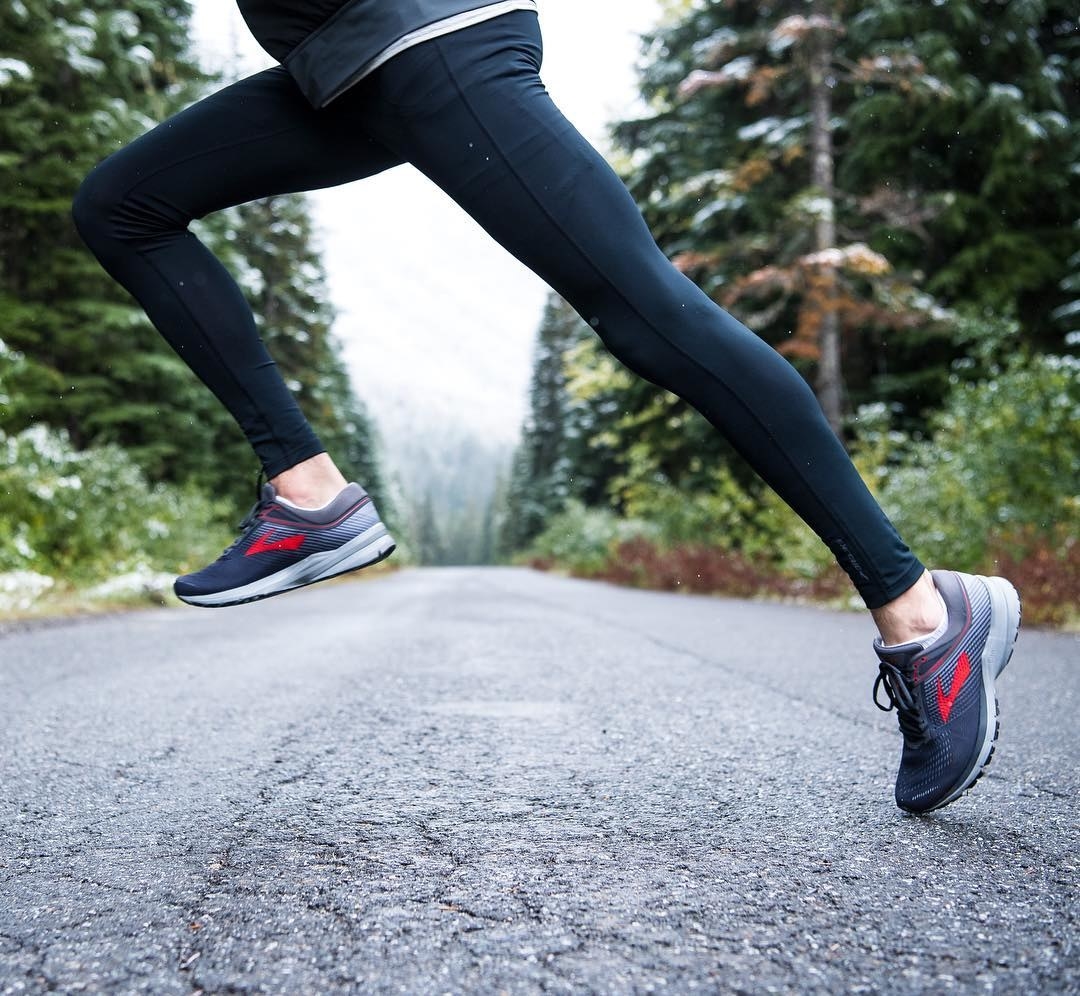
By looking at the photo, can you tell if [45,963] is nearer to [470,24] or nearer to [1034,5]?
[470,24]

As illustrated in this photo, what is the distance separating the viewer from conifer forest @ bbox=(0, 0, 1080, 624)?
8.94 meters

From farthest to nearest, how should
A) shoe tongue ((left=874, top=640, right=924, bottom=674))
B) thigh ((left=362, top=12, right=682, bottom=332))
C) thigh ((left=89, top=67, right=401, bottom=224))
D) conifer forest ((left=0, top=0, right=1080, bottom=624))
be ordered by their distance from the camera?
conifer forest ((left=0, top=0, right=1080, bottom=624)) < thigh ((left=89, top=67, right=401, bottom=224)) < shoe tongue ((left=874, top=640, right=924, bottom=674)) < thigh ((left=362, top=12, right=682, bottom=332))

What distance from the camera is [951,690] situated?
1597 mm

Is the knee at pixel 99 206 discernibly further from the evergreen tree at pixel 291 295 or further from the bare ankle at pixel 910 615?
the evergreen tree at pixel 291 295

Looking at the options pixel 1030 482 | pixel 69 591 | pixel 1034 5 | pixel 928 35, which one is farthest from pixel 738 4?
pixel 69 591

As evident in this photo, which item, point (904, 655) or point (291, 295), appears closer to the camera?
point (904, 655)

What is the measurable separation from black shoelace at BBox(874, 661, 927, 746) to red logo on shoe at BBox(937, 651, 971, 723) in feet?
0.11

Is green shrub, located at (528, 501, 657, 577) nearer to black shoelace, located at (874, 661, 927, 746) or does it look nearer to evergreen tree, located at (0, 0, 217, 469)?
evergreen tree, located at (0, 0, 217, 469)

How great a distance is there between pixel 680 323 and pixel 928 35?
1356 centimetres

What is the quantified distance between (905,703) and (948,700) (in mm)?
67

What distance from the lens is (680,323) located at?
1558 mm

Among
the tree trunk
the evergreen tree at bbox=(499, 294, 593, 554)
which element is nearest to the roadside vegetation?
the tree trunk

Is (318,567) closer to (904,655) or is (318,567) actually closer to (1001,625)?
(904,655)

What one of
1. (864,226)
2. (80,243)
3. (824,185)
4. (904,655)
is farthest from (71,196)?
(904,655)
